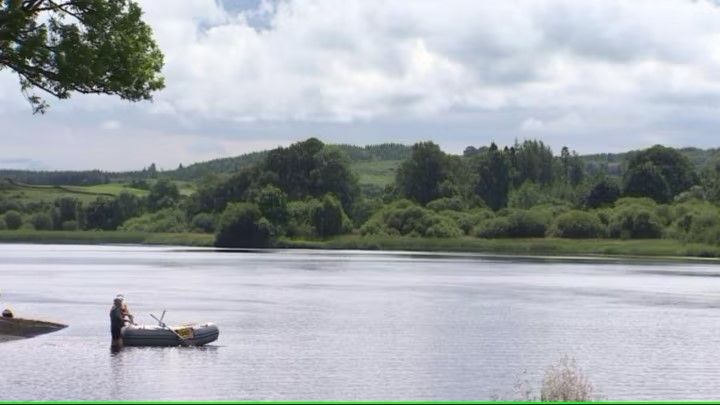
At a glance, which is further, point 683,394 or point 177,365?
point 177,365

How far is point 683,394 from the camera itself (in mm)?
46688

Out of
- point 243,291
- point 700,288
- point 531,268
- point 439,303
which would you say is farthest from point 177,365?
point 531,268

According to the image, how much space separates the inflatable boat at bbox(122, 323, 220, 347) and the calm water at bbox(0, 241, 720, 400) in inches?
28.5

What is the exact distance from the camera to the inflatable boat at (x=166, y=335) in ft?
197

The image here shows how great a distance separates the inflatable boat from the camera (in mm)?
59938

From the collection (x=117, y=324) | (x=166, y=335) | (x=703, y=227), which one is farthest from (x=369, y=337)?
(x=703, y=227)

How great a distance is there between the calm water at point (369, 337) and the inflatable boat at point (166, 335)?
28.5 inches

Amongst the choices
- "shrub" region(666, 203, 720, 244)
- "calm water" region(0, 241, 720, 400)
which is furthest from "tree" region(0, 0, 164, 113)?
"shrub" region(666, 203, 720, 244)

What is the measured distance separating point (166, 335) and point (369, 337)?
1283 centimetres

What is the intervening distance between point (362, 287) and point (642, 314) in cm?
3538

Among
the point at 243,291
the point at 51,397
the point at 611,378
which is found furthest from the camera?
the point at 243,291

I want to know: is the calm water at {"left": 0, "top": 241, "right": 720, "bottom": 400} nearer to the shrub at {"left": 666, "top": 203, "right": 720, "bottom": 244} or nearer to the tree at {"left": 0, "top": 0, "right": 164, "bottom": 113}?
A: the tree at {"left": 0, "top": 0, "right": 164, "bottom": 113}

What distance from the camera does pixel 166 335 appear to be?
198 feet

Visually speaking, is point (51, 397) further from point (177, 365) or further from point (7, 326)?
point (7, 326)
